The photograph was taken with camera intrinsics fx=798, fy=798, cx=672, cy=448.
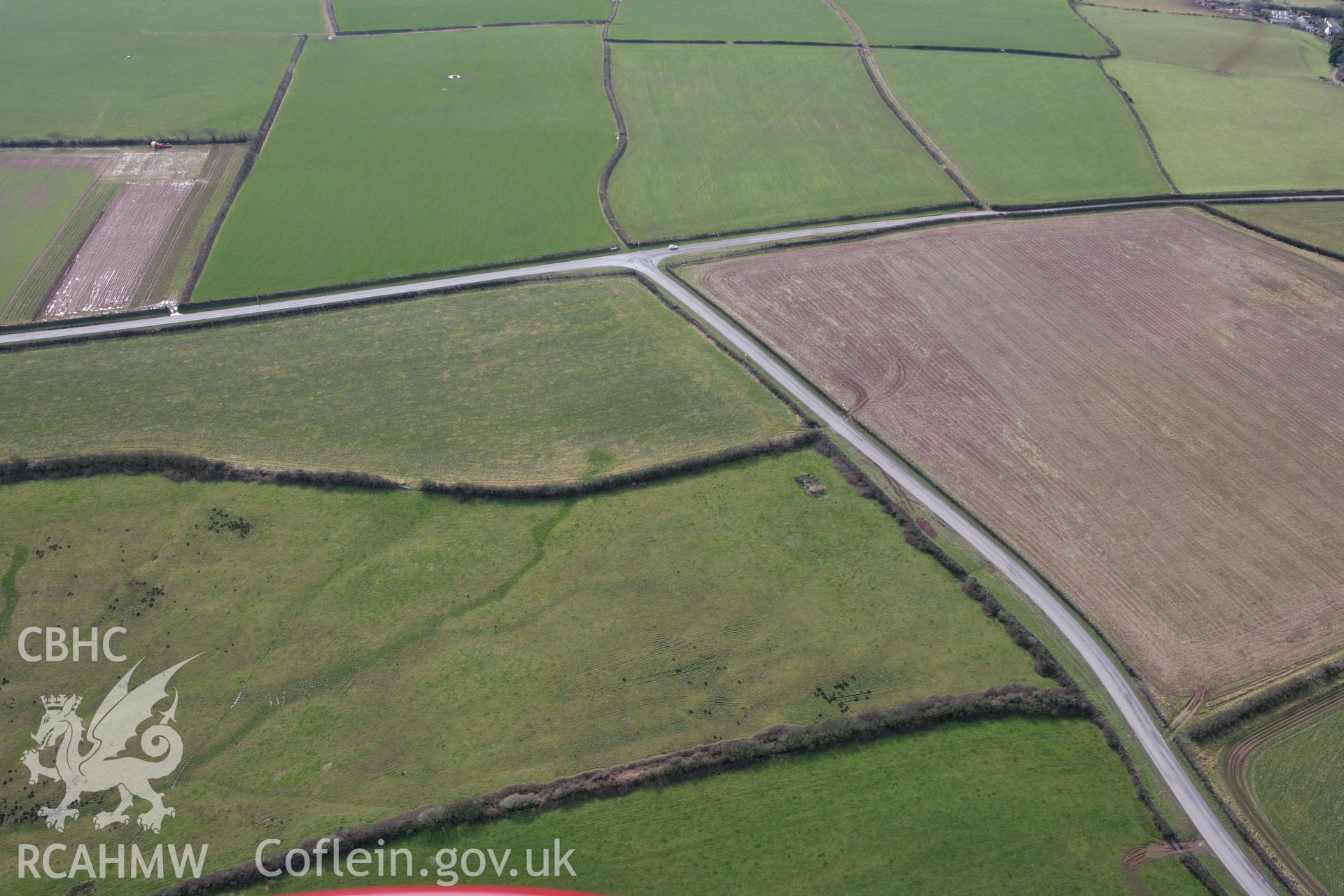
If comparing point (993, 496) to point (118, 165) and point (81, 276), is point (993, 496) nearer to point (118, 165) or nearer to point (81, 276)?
point (81, 276)

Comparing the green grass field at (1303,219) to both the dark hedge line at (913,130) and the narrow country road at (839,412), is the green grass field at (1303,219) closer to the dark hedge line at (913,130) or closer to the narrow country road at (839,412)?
the narrow country road at (839,412)

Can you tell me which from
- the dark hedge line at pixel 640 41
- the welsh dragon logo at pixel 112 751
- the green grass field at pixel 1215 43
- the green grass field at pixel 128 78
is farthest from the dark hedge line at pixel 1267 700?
the green grass field at pixel 128 78

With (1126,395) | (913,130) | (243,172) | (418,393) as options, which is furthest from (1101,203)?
(243,172)

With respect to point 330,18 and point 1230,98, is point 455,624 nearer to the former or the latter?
point 330,18

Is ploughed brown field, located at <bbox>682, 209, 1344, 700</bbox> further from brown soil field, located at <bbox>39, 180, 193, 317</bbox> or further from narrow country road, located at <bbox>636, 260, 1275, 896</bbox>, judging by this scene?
brown soil field, located at <bbox>39, 180, 193, 317</bbox>

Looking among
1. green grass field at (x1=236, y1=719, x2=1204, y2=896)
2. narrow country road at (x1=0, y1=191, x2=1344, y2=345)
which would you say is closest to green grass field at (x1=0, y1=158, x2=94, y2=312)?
narrow country road at (x1=0, y1=191, x2=1344, y2=345)

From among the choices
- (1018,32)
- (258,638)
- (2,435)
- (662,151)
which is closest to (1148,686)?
(258,638)
